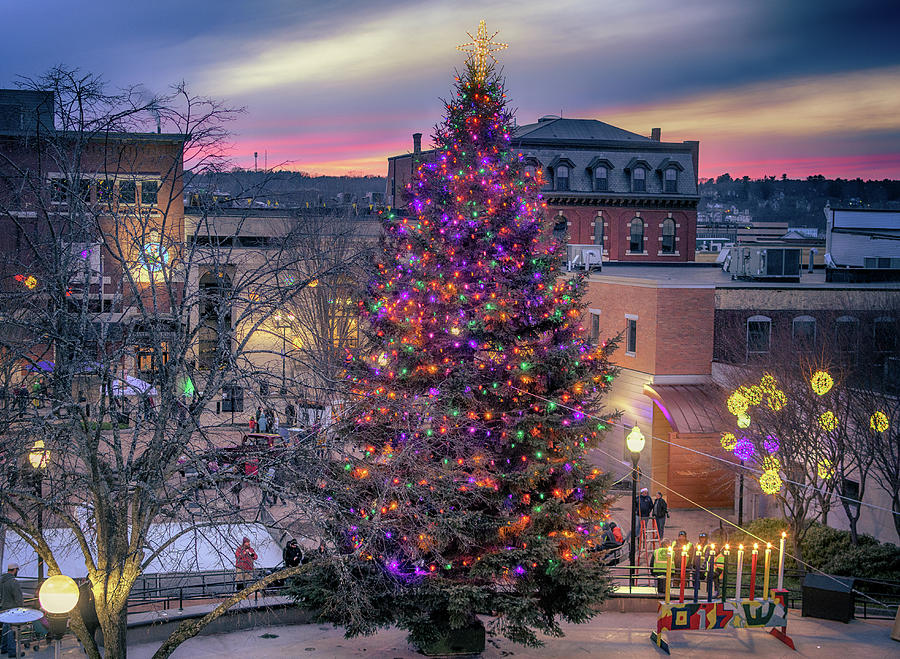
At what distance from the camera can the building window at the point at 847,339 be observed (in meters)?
25.4

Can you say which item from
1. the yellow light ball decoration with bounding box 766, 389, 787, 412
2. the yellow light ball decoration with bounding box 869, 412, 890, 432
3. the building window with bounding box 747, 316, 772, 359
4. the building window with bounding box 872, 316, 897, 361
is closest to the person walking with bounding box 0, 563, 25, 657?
the yellow light ball decoration with bounding box 766, 389, 787, 412

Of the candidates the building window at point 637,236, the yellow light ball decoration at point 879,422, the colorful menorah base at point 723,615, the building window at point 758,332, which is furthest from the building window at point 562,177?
the colorful menorah base at point 723,615

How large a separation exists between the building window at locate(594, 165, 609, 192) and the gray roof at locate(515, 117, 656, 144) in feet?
8.71

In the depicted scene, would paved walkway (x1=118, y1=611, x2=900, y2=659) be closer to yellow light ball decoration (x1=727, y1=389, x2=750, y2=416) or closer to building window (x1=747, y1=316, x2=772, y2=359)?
yellow light ball decoration (x1=727, y1=389, x2=750, y2=416)

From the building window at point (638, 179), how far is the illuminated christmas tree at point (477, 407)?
46063 mm

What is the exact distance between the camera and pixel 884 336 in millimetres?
26828

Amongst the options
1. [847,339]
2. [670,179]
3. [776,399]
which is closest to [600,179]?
[670,179]

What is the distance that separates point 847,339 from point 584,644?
15.8 metres

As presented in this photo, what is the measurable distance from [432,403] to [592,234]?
153 ft

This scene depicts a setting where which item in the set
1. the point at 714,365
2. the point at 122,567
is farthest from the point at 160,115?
the point at 714,365

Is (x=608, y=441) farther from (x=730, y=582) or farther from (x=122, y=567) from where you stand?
(x=122, y=567)

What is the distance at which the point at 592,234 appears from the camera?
192ft

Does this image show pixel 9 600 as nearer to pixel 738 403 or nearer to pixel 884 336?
pixel 738 403

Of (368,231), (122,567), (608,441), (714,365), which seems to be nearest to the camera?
(122,567)
